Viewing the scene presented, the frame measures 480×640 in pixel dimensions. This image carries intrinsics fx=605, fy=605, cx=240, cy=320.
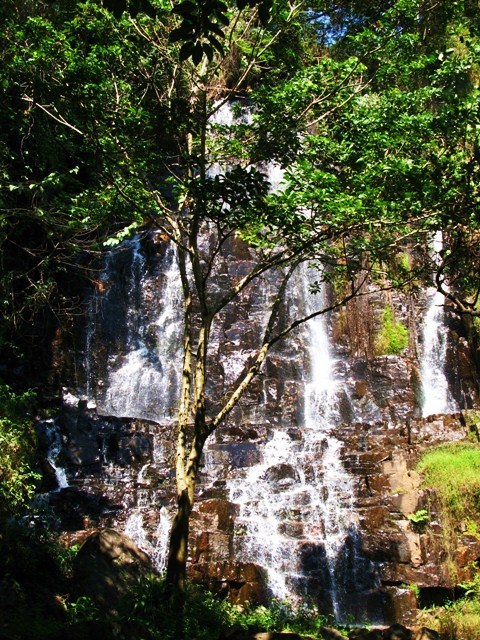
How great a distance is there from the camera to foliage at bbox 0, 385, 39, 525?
26.5 ft

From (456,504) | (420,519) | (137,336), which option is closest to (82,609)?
(420,519)

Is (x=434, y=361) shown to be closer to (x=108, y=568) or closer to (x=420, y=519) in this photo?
(x=420, y=519)

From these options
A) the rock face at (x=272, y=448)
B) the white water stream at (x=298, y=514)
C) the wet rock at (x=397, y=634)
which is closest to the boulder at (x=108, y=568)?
the rock face at (x=272, y=448)

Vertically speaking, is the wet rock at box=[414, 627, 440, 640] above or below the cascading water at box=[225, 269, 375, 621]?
below

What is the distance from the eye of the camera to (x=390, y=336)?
52.8 ft

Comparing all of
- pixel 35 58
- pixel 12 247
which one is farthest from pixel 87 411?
pixel 35 58

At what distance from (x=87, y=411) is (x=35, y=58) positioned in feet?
27.6

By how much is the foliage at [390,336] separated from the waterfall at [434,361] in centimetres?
54

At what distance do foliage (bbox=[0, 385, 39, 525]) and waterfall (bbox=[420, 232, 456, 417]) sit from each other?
9.30m

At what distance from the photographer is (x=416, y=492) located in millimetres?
10641

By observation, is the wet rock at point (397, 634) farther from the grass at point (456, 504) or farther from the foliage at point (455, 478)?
the foliage at point (455, 478)

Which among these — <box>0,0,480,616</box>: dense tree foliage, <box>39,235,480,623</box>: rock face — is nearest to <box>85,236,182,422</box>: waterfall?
<box>39,235,480,623</box>: rock face

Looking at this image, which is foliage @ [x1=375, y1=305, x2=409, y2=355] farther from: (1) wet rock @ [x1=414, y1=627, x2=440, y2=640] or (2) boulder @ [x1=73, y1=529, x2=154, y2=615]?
(2) boulder @ [x1=73, y1=529, x2=154, y2=615]

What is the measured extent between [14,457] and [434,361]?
10654 mm
